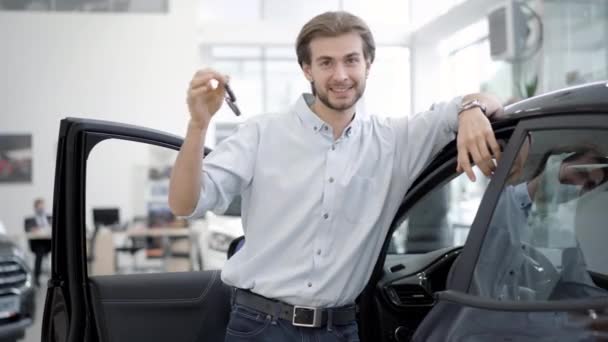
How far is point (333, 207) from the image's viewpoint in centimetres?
177

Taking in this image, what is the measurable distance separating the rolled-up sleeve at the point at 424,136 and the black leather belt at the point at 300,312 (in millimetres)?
362

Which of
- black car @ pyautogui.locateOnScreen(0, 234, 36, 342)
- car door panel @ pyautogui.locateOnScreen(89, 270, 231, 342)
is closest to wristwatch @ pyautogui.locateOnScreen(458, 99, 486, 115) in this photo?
car door panel @ pyautogui.locateOnScreen(89, 270, 231, 342)

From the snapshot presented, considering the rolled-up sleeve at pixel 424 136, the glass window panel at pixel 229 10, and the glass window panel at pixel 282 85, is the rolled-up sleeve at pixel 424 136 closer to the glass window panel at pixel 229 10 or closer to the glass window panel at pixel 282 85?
the glass window panel at pixel 229 10

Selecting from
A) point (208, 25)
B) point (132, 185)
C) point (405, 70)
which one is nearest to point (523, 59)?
point (405, 70)

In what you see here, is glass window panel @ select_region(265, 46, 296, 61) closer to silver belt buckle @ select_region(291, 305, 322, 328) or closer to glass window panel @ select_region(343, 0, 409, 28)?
glass window panel @ select_region(343, 0, 409, 28)

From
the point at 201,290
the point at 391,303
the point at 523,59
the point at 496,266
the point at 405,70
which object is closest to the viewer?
the point at 496,266

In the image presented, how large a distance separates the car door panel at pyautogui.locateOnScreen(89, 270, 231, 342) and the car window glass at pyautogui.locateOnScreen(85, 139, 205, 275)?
6220mm

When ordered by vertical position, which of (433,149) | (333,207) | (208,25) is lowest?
(333,207)

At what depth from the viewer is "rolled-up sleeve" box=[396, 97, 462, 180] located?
69.7 inches

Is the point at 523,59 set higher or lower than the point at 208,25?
lower

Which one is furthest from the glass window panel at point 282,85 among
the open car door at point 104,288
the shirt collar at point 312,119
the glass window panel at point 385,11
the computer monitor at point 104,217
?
the shirt collar at point 312,119

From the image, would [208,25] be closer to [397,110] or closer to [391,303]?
[397,110]

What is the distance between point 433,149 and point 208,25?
9175 mm

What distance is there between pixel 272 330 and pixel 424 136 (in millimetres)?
566
